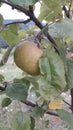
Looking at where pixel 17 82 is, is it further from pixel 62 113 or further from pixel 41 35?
pixel 41 35

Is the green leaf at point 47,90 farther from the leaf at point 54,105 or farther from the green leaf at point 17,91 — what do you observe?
A: the leaf at point 54,105

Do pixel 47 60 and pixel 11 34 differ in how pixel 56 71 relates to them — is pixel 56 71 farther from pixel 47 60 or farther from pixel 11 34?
pixel 11 34

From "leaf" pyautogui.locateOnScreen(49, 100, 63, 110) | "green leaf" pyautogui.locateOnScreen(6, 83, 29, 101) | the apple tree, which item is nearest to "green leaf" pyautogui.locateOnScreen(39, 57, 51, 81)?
the apple tree

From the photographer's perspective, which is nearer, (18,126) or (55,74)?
(55,74)

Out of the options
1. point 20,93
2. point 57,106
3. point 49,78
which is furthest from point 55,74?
point 57,106

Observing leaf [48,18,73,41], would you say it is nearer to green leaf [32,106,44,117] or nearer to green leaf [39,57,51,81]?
green leaf [39,57,51,81]
